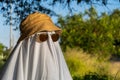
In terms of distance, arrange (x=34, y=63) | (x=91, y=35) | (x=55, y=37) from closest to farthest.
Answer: (x=34, y=63)
(x=55, y=37)
(x=91, y=35)

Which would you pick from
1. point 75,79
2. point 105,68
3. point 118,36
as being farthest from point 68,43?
point 75,79

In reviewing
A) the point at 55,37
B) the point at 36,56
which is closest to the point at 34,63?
the point at 36,56

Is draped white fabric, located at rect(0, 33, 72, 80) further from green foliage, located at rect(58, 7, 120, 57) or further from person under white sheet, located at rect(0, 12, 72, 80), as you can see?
green foliage, located at rect(58, 7, 120, 57)

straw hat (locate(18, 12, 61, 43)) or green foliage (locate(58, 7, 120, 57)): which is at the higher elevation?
straw hat (locate(18, 12, 61, 43))

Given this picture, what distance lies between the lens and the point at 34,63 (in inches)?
167

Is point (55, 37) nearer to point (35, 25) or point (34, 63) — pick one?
point (35, 25)

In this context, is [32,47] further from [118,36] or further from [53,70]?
[118,36]

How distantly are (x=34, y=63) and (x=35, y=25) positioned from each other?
0.36 metres

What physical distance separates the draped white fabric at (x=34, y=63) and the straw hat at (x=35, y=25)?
0.06 meters

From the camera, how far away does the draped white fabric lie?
423 centimetres

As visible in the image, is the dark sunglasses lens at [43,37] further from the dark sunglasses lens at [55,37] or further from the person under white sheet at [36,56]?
the dark sunglasses lens at [55,37]

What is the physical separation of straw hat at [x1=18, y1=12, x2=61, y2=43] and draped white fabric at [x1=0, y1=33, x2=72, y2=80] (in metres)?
0.06

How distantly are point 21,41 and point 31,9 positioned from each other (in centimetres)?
670

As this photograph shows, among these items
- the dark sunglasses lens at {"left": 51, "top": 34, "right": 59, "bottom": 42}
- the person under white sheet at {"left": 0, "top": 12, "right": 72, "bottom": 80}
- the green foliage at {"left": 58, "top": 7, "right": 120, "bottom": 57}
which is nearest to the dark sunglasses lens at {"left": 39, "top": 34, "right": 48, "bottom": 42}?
the person under white sheet at {"left": 0, "top": 12, "right": 72, "bottom": 80}
